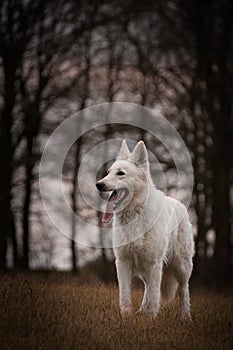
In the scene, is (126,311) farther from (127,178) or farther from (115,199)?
(127,178)

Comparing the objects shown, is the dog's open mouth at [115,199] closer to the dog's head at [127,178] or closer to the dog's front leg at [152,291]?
the dog's head at [127,178]

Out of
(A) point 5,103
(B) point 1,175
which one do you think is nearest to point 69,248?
(B) point 1,175

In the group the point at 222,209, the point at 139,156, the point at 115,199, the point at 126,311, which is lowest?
the point at 126,311

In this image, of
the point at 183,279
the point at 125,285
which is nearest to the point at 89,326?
the point at 125,285

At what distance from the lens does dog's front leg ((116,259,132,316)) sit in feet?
22.2

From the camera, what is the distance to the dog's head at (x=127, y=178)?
7043mm

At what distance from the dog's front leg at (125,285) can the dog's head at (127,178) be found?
2.29ft

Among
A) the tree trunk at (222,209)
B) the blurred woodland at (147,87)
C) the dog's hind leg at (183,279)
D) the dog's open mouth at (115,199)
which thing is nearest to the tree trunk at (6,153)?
the blurred woodland at (147,87)

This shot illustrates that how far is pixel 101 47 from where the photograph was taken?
48.3 feet

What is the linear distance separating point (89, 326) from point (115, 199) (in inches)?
81.8

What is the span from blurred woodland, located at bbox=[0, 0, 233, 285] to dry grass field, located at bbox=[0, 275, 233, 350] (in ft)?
18.5

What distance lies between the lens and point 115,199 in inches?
284

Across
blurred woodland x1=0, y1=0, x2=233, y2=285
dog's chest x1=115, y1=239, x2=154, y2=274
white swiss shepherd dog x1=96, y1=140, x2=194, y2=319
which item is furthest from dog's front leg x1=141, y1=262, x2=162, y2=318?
blurred woodland x1=0, y1=0, x2=233, y2=285

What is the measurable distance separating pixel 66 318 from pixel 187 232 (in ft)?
9.90
